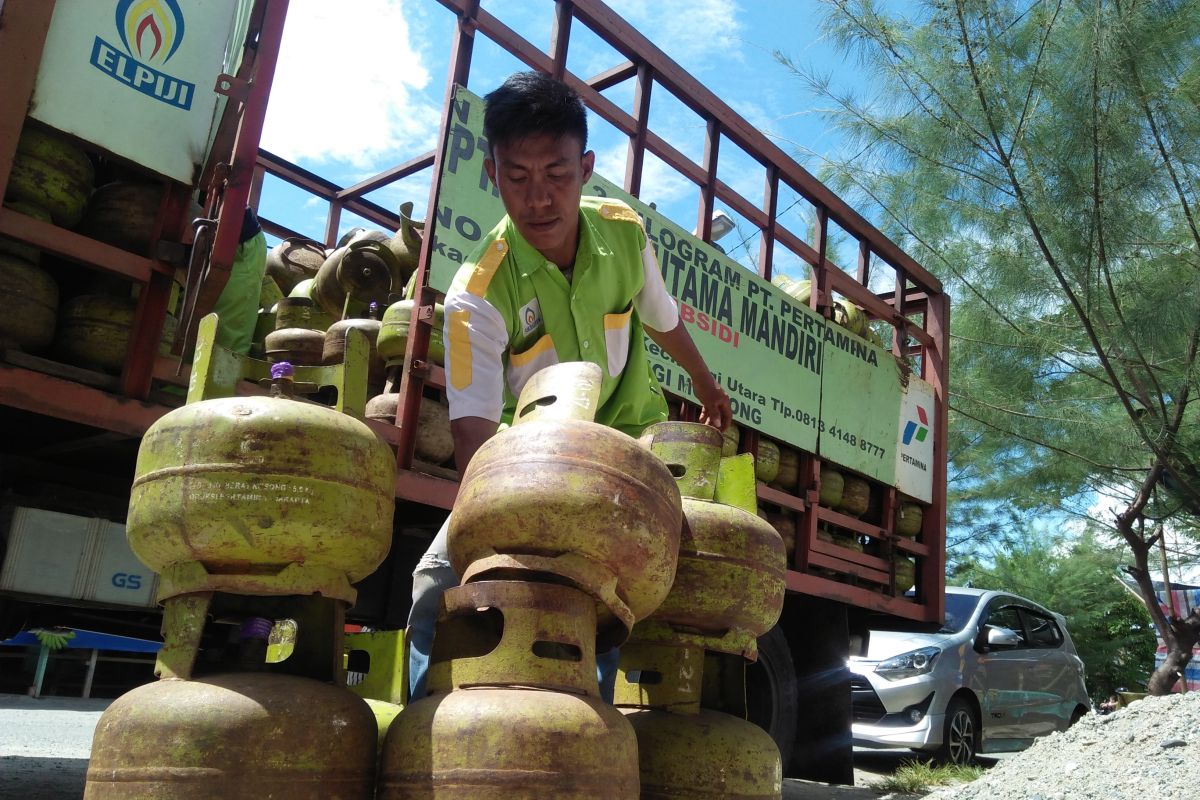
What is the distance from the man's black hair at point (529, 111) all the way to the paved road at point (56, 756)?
3.31m

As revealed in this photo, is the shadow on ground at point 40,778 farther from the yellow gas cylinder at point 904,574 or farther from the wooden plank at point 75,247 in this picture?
the yellow gas cylinder at point 904,574

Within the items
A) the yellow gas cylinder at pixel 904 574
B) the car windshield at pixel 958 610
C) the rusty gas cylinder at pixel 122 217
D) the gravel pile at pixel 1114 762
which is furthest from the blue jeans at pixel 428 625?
the car windshield at pixel 958 610

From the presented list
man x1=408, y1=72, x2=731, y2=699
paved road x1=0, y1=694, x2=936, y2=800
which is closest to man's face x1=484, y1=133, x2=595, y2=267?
man x1=408, y1=72, x2=731, y2=699

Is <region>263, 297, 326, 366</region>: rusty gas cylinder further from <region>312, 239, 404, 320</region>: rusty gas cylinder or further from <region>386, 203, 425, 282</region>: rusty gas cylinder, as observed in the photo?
<region>386, 203, 425, 282</region>: rusty gas cylinder

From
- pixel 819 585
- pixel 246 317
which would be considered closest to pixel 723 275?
pixel 819 585

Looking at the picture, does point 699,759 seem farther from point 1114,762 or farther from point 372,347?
point 1114,762

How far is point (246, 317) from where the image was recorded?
4.32 m

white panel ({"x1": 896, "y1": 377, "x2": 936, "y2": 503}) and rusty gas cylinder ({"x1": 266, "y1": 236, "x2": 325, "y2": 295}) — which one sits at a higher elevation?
rusty gas cylinder ({"x1": 266, "y1": 236, "x2": 325, "y2": 295})

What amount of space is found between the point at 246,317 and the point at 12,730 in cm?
431

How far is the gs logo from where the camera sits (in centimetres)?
317

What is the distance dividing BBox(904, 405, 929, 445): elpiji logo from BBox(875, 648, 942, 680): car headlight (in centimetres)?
222

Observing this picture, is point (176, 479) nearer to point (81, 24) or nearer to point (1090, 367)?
point (81, 24)

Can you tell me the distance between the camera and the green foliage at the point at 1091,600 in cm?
2409

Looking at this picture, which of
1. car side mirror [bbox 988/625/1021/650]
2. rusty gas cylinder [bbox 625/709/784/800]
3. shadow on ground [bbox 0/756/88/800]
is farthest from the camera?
car side mirror [bbox 988/625/1021/650]
